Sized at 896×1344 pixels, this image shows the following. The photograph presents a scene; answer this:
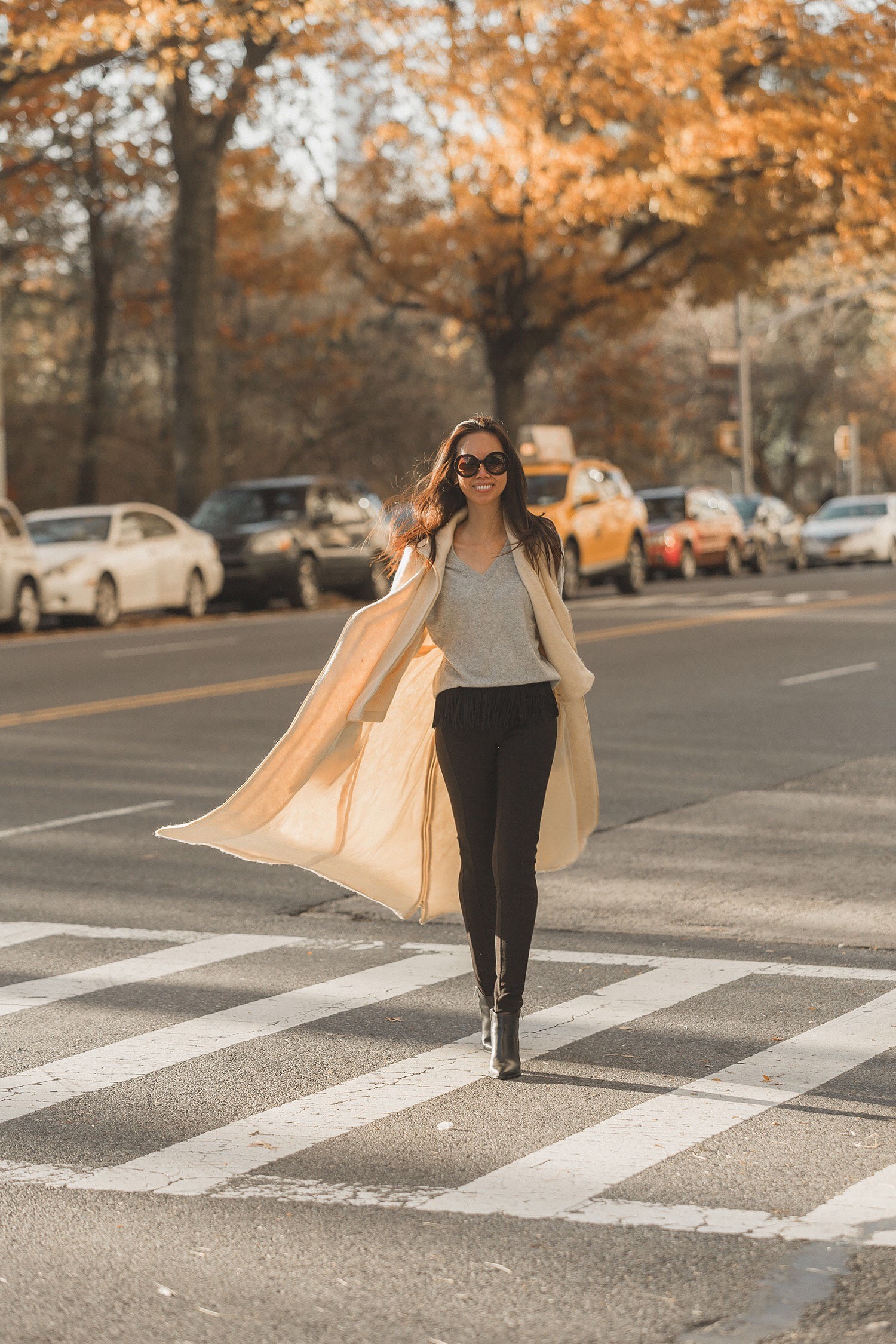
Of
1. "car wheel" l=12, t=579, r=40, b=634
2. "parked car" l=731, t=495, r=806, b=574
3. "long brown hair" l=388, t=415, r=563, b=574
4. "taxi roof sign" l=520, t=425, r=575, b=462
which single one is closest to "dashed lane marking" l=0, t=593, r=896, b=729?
"car wheel" l=12, t=579, r=40, b=634

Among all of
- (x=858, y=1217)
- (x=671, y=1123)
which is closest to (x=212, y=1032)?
(x=671, y=1123)

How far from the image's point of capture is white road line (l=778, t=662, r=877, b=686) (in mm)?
16672

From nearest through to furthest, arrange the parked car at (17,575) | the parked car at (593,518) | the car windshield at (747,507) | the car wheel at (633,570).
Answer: the parked car at (17,575) < the parked car at (593,518) < the car wheel at (633,570) < the car windshield at (747,507)

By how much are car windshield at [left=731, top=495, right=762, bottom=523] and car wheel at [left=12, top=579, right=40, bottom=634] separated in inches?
848

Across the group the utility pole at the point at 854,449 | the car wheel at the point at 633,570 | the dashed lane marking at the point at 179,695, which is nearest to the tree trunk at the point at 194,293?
the car wheel at the point at 633,570

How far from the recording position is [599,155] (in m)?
31.1

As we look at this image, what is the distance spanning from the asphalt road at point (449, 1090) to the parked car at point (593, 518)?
59.9ft

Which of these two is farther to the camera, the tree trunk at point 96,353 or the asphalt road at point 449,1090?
the tree trunk at point 96,353

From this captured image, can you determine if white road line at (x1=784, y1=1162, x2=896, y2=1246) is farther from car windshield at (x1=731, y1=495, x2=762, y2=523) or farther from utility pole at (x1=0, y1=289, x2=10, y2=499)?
car windshield at (x1=731, y1=495, x2=762, y2=523)

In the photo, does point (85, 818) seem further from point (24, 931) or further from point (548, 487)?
point (548, 487)

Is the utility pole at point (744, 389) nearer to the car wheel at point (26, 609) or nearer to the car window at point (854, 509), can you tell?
the car window at point (854, 509)

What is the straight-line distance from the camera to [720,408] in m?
65.3

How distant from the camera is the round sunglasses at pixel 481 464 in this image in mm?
5785

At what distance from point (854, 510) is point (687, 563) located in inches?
251
